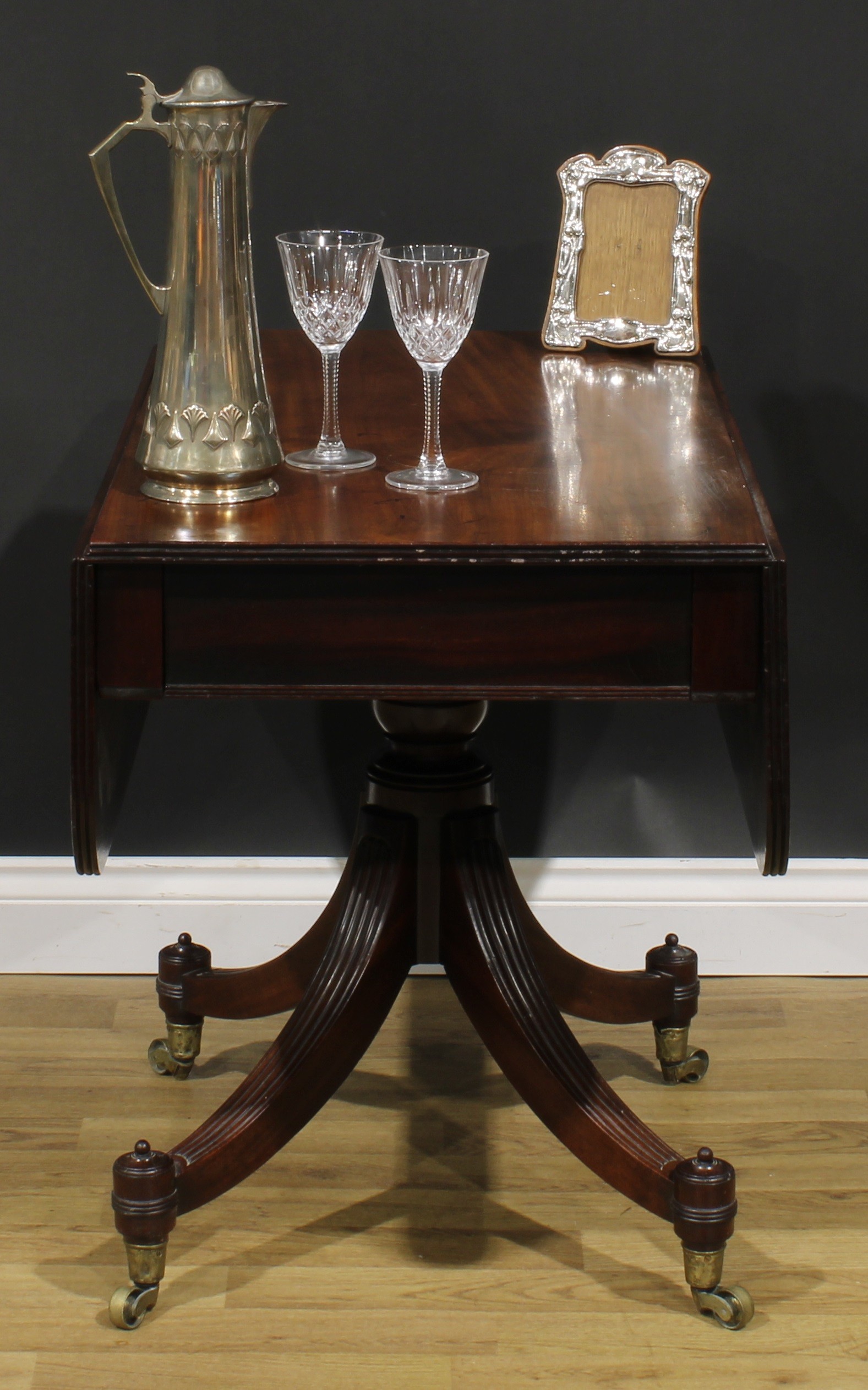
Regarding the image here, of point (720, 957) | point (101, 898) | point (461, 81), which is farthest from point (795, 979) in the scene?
point (461, 81)

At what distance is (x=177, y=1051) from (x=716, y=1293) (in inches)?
25.4

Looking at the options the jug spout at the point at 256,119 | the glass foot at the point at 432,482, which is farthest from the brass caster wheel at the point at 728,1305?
the jug spout at the point at 256,119

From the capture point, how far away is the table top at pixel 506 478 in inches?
42.1

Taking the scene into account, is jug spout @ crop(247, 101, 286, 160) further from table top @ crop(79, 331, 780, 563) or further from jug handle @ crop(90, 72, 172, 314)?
table top @ crop(79, 331, 780, 563)

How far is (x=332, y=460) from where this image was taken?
1222 millimetres

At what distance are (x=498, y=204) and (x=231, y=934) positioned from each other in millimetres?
904

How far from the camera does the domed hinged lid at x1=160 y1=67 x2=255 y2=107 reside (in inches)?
44.2

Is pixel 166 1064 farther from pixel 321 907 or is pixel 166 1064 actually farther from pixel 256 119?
pixel 256 119

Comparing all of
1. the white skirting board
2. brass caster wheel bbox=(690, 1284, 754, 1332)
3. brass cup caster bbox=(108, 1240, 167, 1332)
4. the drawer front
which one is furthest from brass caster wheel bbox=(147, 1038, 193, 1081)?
the drawer front

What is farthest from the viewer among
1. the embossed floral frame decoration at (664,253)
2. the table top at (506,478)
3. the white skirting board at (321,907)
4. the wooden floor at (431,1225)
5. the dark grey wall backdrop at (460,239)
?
the white skirting board at (321,907)

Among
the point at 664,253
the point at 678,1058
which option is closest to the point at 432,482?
the point at 664,253

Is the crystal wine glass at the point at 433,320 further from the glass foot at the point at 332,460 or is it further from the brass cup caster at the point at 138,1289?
the brass cup caster at the point at 138,1289

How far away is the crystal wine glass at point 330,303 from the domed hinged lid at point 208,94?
0.12 m

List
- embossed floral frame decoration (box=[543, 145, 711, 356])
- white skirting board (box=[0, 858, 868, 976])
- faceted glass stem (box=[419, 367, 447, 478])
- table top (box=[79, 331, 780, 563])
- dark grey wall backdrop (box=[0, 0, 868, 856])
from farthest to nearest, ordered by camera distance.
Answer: white skirting board (box=[0, 858, 868, 976]) < dark grey wall backdrop (box=[0, 0, 868, 856]) < embossed floral frame decoration (box=[543, 145, 711, 356]) < faceted glass stem (box=[419, 367, 447, 478]) < table top (box=[79, 331, 780, 563])
